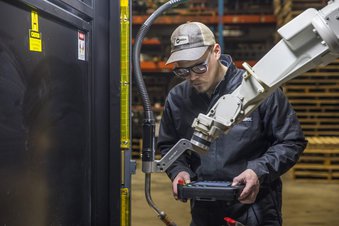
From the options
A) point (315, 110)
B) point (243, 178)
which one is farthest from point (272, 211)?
point (315, 110)

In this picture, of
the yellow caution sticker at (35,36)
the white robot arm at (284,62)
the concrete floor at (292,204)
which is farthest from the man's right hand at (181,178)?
the concrete floor at (292,204)

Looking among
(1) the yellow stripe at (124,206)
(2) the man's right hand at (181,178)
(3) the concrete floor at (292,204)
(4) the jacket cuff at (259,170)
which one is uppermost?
(4) the jacket cuff at (259,170)

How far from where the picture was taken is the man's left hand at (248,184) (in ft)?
6.44

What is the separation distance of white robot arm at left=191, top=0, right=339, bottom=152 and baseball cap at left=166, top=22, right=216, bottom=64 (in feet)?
1.46

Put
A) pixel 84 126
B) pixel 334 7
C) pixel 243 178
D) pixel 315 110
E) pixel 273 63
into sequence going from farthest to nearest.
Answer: pixel 315 110
pixel 84 126
pixel 243 178
pixel 273 63
pixel 334 7

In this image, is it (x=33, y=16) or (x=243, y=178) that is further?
(x=243, y=178)

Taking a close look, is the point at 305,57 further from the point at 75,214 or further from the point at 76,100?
the point at 75,214

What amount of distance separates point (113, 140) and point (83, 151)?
0.19 m

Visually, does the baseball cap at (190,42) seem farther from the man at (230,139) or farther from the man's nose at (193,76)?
the man's nose at (193,76)

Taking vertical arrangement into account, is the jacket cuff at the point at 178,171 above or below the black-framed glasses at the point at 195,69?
below

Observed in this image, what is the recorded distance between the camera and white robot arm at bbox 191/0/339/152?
1460 mm

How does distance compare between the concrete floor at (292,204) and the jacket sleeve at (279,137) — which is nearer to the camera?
the jacket sleeve at (279,137)

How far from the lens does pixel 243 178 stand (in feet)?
6.52

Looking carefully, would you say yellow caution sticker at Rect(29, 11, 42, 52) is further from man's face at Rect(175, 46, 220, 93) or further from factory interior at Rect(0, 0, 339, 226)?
man's face at Rect(175, 46, 220, 93)
